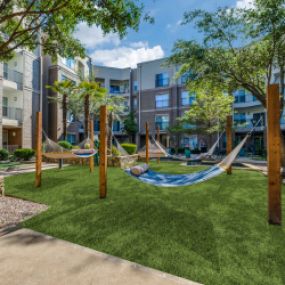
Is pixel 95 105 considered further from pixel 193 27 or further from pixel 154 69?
pixel 154 69

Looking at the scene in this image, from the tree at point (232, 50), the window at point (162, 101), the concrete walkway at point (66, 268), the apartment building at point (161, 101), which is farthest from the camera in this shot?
the window at point (162, 101)

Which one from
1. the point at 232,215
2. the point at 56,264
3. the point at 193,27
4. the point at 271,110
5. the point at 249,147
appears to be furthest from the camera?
the point at 249,147

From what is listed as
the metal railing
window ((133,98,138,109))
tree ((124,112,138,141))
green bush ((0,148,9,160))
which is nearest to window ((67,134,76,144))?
the metal railing

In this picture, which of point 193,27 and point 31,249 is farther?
point 193,27

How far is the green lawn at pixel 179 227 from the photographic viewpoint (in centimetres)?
217

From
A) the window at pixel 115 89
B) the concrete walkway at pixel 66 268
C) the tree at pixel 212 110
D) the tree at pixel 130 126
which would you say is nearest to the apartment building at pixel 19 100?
the tree at pixel 130 126

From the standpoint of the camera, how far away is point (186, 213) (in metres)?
3.78

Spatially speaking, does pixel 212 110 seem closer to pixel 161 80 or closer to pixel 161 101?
pixel 161 101

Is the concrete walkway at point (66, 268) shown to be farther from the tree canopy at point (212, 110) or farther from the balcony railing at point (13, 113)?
the balcony railing at point (13, 113)

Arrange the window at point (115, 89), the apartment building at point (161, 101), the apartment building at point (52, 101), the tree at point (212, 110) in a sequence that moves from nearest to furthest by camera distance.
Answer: the tree at point (212, 110), the apartment building at point (52, 101), the apartment building at point (161, 101), the window at point (115, 89)

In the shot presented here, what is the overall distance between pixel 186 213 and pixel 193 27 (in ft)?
23.1

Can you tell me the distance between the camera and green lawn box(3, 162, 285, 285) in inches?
85.4

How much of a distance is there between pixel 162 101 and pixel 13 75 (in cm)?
1540

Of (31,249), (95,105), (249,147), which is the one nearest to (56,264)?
(31,249)
